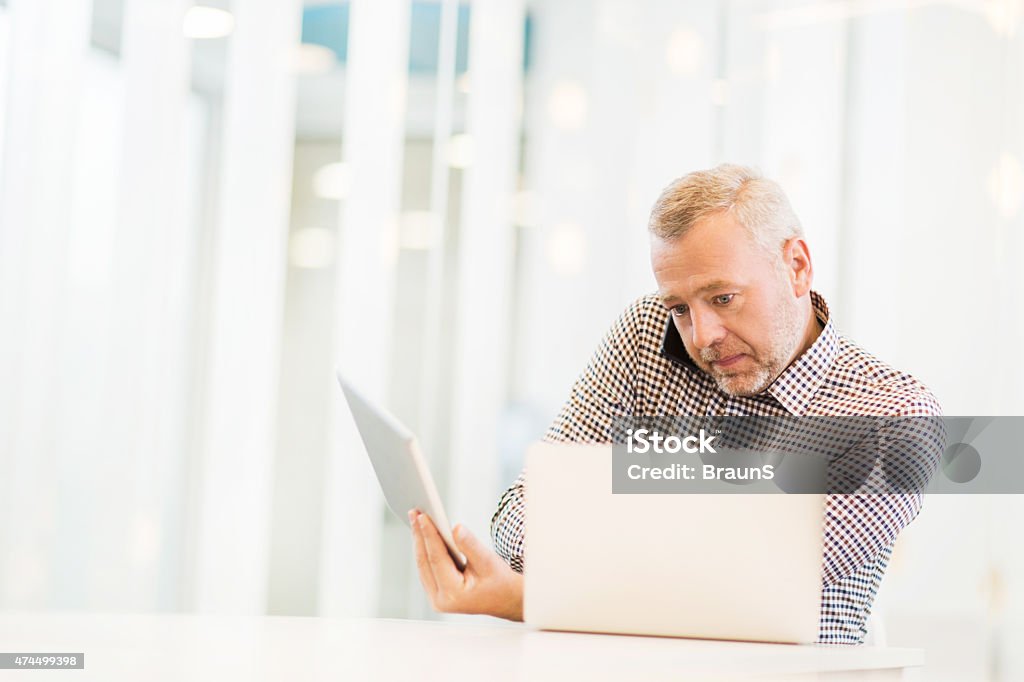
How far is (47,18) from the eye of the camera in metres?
2.43

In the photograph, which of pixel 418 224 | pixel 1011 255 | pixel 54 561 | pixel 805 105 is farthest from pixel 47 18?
pixel 1011 255

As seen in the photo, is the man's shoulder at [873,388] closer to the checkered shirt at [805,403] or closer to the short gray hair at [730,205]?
the checkered shirt at [805,403]

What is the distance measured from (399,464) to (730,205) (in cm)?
68

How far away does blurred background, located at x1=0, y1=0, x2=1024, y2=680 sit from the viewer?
2395mm

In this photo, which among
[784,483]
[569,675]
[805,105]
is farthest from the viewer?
[805,105]

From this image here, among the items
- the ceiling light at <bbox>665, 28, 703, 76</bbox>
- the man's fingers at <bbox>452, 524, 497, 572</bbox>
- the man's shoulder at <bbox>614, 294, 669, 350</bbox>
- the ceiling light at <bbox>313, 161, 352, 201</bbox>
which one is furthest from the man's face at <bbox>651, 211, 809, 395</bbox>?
the ceiling light at <bbox>313, 161, 352, 201</bbox>

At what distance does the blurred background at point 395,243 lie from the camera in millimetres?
2395

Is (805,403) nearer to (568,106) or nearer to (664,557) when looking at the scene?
(664,557)

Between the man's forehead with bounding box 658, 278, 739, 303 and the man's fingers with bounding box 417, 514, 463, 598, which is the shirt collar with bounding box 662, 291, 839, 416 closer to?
the man's forehead with bounding box 658, 278, 739, 303

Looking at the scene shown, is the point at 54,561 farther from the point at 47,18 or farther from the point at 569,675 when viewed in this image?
the point at 569,675

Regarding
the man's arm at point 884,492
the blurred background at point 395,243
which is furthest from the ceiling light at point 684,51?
the man's arm at point 884,492

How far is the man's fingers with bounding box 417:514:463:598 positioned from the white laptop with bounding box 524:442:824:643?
160 mm

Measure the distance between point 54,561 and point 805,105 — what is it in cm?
201

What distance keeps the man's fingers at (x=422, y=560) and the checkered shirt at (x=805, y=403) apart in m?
0.25
